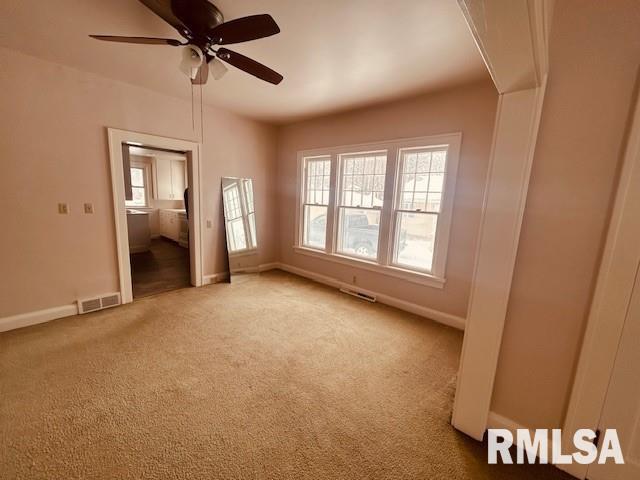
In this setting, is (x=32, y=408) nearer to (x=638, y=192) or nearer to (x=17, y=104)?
(x=17, y=104)

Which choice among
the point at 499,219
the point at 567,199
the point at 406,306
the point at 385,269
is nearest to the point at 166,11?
the point at 499,219

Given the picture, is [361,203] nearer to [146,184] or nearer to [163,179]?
[163,179]

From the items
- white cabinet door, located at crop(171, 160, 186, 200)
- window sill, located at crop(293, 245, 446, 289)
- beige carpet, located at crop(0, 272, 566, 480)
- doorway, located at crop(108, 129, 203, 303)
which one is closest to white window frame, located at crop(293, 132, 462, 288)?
A: window sill, located at crop(293, 245, 446, 289)

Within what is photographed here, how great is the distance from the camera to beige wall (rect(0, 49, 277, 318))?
94.5 inches

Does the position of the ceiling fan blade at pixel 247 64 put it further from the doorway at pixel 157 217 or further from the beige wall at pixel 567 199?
the doorway at pixel 157 217

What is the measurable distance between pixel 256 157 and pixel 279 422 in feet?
12.9

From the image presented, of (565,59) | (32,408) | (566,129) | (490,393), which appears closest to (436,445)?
(490,393)

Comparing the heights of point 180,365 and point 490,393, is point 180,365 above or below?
below

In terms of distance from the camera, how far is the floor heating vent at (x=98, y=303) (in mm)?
2865

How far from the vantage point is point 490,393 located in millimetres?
1470

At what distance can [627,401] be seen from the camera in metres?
1.20

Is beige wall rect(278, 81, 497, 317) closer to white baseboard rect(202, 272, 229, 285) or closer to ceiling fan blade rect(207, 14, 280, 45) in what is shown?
→ white baseboard rect(202, 272, 229, 285)

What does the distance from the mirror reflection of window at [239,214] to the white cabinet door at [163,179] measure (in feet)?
14.2

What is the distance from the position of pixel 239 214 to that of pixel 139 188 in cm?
462
